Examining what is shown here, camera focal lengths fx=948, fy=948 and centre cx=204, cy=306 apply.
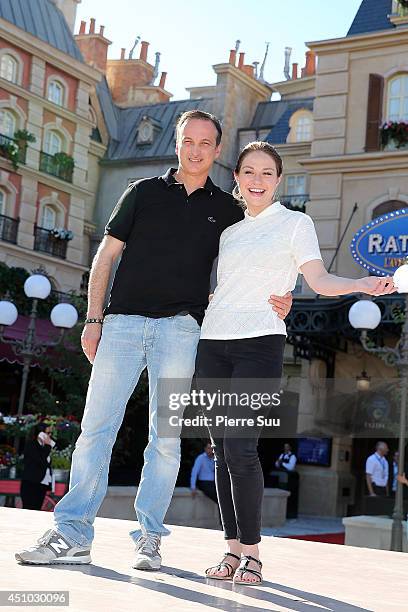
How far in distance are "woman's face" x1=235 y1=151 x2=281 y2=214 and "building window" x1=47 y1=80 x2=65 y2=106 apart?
26916 millimetres

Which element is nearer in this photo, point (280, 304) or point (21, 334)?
point (280, 304)

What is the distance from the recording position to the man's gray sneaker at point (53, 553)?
3.69m

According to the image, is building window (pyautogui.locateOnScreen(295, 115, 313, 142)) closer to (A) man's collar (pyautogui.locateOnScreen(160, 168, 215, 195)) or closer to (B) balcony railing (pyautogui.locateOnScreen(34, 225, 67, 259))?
(B) balcony railing (pyautogui.locateOnScreen(34, 225, 67, 259))

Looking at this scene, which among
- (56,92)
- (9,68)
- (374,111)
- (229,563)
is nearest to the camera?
(229,563)

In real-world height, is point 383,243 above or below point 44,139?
below

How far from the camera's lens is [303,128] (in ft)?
→ 100

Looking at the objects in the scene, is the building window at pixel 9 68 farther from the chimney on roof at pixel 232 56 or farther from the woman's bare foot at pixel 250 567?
the woman's bare foot at pixel 250 567

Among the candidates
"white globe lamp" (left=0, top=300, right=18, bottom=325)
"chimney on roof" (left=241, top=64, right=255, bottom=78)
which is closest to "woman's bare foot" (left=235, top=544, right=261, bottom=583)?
"white globe lamp" (left=0, top=300, right=18, bottom=325)

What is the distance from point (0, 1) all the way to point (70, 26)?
4.40 meters

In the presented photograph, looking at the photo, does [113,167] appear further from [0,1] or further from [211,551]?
[211,551]

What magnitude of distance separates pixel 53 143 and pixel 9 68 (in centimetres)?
286

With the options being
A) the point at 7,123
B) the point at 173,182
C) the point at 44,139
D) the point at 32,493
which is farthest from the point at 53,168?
the point at 173,182

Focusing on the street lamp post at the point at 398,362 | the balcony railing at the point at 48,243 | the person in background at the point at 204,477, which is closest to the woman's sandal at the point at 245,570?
the street lamp post at the point at 398,362

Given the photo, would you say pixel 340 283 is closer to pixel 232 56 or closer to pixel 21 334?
pixel 21 334
